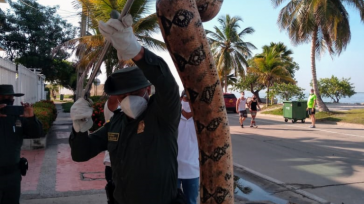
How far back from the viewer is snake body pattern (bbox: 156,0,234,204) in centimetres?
185

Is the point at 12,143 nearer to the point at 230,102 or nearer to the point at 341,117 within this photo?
the point at 341,117

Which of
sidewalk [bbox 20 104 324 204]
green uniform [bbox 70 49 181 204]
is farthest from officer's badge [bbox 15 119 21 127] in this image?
green uniform [bbox 70 49 181 204]

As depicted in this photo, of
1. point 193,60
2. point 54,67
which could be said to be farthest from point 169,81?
point 54,67

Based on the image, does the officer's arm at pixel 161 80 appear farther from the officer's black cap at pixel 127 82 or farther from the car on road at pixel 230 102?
the car on road at pixel 230 102

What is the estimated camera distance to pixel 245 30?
3384 centimetres

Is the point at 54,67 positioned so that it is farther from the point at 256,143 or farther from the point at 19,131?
the point at 19,131

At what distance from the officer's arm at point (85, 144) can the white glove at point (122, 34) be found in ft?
2.72

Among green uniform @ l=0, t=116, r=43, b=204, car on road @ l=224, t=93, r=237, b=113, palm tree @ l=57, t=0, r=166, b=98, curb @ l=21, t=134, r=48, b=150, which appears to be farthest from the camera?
car on road @ l=224, t=93, r=237, b=113

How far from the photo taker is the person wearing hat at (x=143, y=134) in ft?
6.31

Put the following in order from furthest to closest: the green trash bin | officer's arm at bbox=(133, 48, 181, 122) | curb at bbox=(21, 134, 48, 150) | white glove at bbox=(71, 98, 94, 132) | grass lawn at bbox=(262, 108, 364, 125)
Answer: the green trash bin, grass lawn at bbox=(262, 108, 364, 125), curb at bbox=(21, 134, 48, 150), white glove at bbox=(71, 98, 94, 132), officer's arm at bbox=(133, 48, 181, 122)

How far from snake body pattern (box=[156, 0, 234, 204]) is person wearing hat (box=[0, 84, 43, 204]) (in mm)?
2372

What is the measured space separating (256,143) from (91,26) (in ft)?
23.8

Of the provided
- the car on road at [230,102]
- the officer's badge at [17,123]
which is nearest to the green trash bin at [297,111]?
the car on road at [230,102]

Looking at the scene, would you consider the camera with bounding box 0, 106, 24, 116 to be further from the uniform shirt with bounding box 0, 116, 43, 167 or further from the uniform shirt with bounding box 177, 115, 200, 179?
the uniform shirt with bounding box 177, 115, 200, 179
